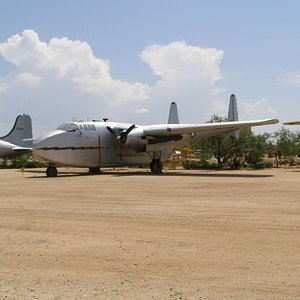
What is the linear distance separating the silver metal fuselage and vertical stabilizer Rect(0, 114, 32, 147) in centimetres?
1936

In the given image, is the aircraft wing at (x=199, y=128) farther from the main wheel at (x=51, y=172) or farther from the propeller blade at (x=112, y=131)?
the main wheel at (x=51, y=172)

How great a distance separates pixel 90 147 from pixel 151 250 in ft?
77.6

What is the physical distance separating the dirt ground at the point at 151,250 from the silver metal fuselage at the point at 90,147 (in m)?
15.5

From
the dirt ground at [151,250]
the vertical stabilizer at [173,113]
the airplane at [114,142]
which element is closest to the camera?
the dirt ground at [151,250]

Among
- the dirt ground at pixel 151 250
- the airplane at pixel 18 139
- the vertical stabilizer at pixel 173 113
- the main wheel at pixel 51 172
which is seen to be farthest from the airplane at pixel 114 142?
the airplane at pixel 18 139

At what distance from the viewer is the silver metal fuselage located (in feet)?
91.5

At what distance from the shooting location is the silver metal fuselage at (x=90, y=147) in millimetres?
27891

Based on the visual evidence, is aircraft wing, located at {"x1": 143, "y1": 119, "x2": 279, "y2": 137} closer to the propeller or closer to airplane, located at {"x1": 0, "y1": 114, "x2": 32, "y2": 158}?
the propeller

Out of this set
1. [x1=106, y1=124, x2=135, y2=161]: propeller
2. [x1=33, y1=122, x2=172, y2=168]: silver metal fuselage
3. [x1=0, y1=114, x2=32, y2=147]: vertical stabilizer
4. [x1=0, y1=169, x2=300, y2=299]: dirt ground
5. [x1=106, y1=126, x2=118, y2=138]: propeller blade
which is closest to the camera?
[x1=0, y1=169, x2=300, y2=299]: dirt ground

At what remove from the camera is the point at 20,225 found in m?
9.50

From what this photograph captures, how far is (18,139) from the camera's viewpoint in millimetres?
48375

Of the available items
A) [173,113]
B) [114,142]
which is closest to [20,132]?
[173,113]

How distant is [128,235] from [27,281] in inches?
116

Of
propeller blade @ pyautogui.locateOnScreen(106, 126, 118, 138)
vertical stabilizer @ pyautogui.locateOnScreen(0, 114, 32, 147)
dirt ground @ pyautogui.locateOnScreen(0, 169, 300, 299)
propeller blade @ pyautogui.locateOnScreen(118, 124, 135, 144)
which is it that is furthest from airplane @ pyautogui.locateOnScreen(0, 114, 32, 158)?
dirt ground @ pyautogui.locateOnScreen(0, 169, 300, 299)
